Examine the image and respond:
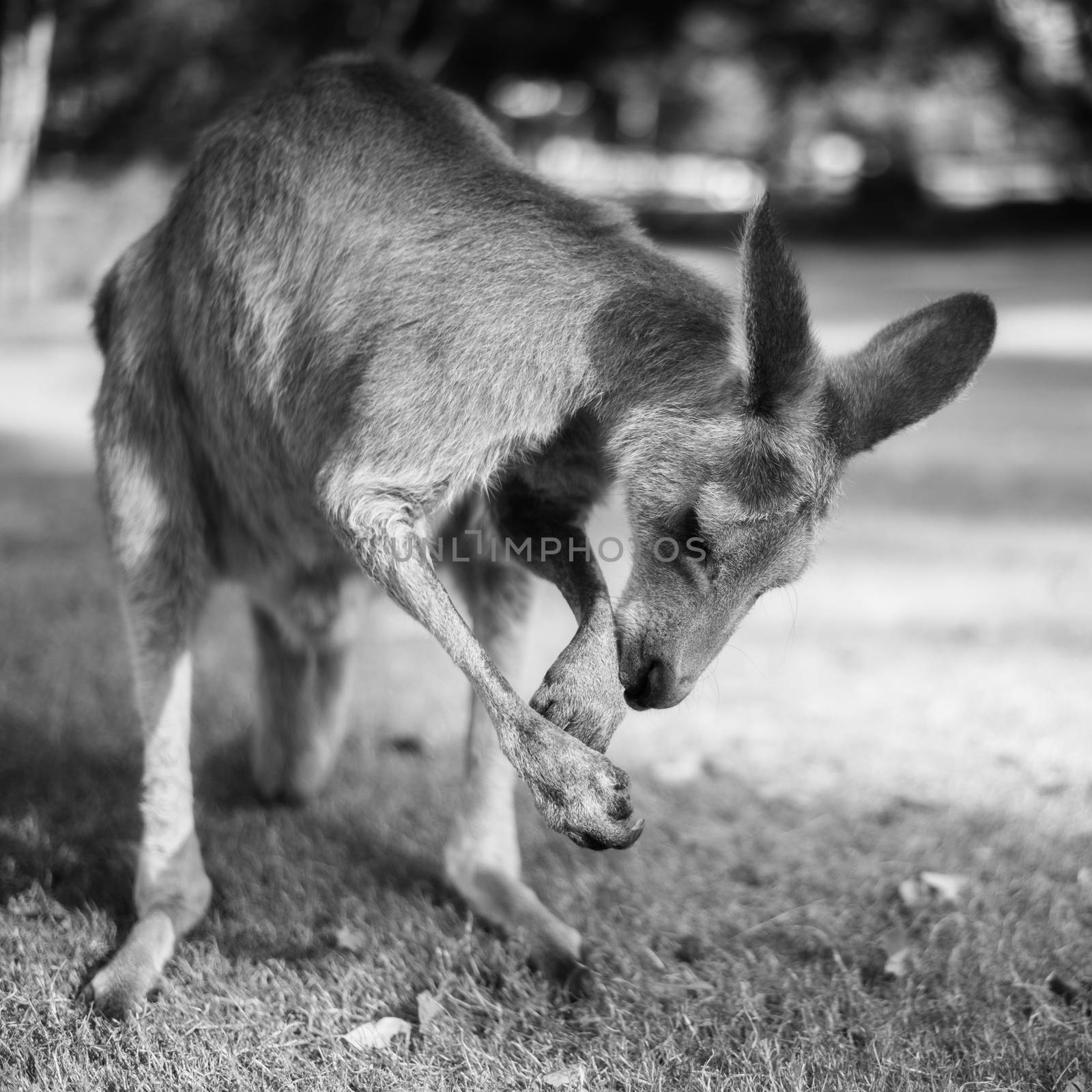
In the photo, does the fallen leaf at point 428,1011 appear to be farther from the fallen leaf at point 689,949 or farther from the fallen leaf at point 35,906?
the fallen leaf at point 35,906

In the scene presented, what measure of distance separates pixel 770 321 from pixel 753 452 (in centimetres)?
22

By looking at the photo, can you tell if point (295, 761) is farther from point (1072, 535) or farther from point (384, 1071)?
point (1072, 535)

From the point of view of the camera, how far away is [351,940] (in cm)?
254

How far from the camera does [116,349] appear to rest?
9.34 feet

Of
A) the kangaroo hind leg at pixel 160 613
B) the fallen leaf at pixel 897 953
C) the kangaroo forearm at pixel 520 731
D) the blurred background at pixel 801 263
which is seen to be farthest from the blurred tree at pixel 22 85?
the fallen leaf at pixel 897 953

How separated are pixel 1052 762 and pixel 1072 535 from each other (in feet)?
7.74

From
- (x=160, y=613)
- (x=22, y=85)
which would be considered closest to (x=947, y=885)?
(x=160, y=613)

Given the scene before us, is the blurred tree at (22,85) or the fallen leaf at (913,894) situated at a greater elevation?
the fallen leaf at (913,894)

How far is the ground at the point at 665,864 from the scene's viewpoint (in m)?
2.18

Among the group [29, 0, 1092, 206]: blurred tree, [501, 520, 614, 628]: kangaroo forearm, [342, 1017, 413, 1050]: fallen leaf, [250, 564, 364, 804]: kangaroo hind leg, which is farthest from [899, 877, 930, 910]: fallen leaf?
[29, 0, 1092, 206]: blurred tree

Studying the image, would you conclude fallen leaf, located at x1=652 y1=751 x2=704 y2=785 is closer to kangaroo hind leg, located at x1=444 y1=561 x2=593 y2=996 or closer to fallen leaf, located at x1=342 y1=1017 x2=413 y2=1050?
kangaroo hind leg, located at x1=444 y1=561 x2=593 y2=996

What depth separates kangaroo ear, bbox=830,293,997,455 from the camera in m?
2.25

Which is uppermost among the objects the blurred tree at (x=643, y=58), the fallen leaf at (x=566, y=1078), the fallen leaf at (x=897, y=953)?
the fallen leaf at (x=566, y=1078)

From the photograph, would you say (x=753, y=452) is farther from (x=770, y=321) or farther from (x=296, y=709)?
(x=296, y=709)
